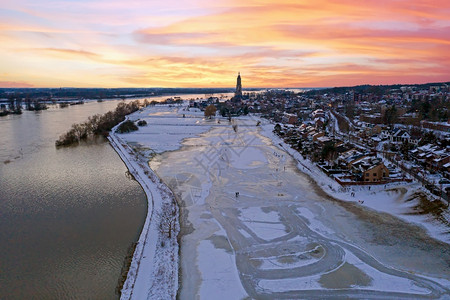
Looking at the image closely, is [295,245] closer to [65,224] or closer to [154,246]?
[154,246]

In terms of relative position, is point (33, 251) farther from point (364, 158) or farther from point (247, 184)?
point (364, 158)

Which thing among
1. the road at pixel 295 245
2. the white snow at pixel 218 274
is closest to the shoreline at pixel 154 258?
the road at pixel 295 245

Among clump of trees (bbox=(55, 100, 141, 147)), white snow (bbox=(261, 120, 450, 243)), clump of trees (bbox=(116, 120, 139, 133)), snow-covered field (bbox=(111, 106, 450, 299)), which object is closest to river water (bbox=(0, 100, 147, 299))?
snow-covered field (bbox=(111, 106, 450, 299))

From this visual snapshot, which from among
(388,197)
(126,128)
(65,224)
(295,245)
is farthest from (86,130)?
(388,197)

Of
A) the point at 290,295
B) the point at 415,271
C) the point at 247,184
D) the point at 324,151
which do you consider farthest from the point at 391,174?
the point at 290,295

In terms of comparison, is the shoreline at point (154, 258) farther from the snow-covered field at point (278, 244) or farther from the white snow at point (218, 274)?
the white snow at point (218, 274)

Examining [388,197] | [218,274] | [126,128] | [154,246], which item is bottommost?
[218,274]
